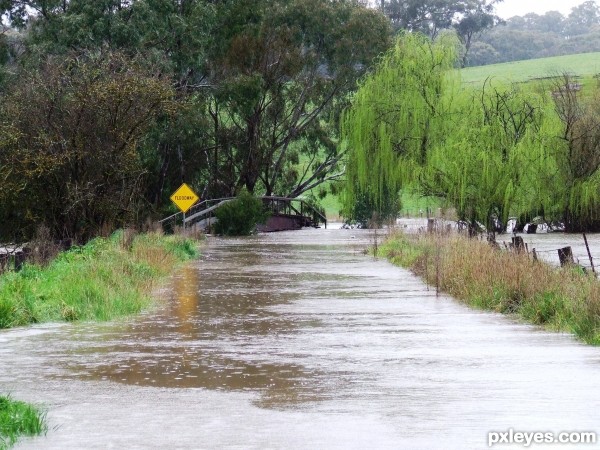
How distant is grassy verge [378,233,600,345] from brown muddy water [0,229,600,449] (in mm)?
438

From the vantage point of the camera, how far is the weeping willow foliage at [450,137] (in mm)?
36844

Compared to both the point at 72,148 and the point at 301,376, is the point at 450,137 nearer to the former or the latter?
the point at 72,148

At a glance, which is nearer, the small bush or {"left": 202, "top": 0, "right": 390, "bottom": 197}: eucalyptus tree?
the small bush

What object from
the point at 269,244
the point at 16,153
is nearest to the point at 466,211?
the point at 269,244

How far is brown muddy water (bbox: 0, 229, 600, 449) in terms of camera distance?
383 inches

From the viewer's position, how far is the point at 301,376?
496 inches

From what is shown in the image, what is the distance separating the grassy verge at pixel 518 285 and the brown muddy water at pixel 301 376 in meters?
0.44

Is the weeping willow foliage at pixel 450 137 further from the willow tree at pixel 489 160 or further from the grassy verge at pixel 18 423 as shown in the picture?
the grassy verge at pixel 18 423

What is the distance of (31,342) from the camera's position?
15516 mm

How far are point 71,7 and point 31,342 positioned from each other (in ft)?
127

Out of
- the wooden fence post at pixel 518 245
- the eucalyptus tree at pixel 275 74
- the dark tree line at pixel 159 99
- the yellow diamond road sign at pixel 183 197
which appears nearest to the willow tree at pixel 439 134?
the yellow diamond road sign at pixel 183 197

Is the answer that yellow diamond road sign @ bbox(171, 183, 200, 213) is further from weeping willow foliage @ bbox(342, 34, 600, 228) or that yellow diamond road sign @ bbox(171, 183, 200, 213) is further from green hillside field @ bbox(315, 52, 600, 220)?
green hillside field @ bbox(315, 52, 600, 220)

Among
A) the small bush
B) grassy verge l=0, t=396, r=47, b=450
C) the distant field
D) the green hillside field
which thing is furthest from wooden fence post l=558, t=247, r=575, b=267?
the distant field

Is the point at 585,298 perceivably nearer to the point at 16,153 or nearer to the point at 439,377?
the point at 439,377
